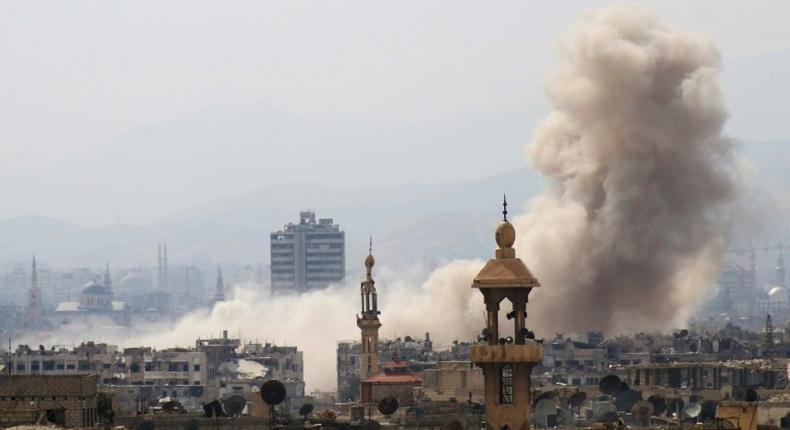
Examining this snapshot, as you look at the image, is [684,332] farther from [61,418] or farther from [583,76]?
[61,418]

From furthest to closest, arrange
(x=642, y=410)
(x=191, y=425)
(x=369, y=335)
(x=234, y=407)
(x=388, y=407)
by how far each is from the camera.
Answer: (x=369, y=335) → (x=388, y=407) → (x=234, y=407) → (x=191, y=425) → (x=642, y=410)

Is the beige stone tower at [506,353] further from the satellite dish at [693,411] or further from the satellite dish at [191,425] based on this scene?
the satellite dish at [191,425]

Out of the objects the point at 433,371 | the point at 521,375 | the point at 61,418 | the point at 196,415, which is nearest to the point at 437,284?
the point at 433,371

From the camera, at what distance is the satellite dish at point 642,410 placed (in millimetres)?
74312

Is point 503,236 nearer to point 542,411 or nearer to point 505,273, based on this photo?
point 505,273

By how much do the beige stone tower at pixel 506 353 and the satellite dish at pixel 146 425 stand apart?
116 feet

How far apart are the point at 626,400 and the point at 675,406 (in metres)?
2.94

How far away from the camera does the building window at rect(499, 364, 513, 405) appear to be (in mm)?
36469

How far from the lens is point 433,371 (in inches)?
4579

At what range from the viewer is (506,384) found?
36.9m

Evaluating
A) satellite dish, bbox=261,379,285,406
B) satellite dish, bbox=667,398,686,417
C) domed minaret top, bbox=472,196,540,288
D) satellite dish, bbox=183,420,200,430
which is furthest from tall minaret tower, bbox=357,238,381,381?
domed minaret top, bbox=472,196,540,288

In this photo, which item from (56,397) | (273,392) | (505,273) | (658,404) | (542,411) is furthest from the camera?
(658,404)

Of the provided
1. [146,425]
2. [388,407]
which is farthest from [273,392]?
[388,407]

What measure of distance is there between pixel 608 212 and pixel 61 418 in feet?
352
